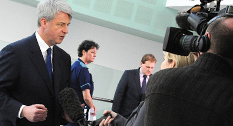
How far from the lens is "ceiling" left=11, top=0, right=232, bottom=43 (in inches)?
335

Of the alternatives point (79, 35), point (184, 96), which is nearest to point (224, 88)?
point (184, 96)

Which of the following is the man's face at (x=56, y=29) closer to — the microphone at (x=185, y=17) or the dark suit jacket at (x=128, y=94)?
the microphone at (x=185, y=17)

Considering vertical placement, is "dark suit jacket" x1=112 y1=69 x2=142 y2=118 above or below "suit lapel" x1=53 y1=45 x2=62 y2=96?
below

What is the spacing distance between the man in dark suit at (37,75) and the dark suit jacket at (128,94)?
10.0 feet

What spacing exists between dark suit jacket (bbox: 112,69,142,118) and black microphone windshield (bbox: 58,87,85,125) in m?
3.37

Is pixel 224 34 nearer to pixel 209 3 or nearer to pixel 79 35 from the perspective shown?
pixel 209 3

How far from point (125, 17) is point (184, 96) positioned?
24.7 ft

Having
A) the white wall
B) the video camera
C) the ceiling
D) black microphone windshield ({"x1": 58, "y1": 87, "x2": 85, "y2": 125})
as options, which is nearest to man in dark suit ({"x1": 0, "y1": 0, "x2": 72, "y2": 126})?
black microphone windshield ({"x1": 58, "y1": 87, "x2": 85, "y2": 125})

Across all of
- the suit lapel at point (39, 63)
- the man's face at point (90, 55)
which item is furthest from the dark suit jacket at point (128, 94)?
the suit lapel at point (39, 63)

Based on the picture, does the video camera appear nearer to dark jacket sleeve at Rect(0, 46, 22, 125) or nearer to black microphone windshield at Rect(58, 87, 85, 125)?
black microphone windshield at Rect(58, 87, 85, 125)

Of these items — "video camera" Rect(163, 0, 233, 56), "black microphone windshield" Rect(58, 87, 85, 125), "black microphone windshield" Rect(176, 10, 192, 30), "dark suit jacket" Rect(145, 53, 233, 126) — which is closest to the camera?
"dark suit jacket" Rect(145, 53, 233, 126)

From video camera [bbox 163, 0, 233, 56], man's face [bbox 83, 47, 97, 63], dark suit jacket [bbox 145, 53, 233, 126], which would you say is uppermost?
video camera [bbox 163, 0, 233, 56]

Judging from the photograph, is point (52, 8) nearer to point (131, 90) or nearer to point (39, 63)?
point (39, 63)

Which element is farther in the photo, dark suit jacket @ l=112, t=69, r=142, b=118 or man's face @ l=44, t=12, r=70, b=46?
dark suit jacket @ l=112, t=69, r=142, b=118
